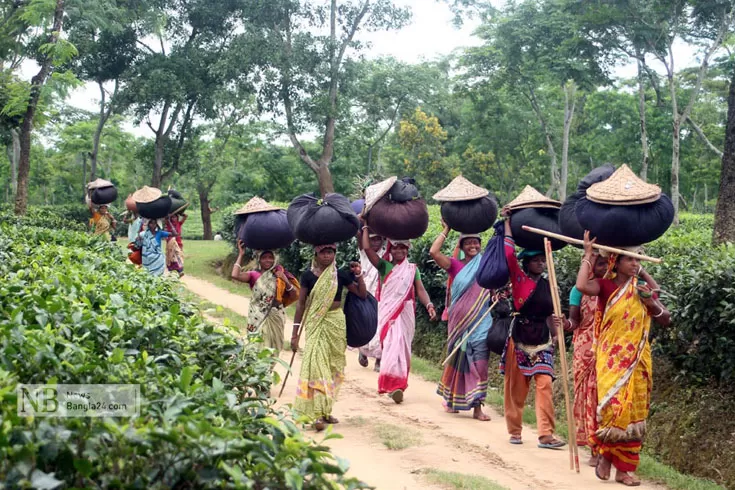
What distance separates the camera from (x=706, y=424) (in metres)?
6.89

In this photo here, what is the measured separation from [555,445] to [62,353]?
4.99m

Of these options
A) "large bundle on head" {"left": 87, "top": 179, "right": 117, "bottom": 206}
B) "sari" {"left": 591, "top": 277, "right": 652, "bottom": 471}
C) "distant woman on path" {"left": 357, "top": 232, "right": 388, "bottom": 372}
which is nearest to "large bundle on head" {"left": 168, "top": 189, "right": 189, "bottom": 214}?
"large bundle on head" {"left": 87, "top": 179, "right": 117, "bottom": 206}

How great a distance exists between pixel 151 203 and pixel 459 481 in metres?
8.61

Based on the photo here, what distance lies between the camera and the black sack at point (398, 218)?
909 cm

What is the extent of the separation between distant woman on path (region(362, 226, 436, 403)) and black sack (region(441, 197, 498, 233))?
3.44 feet

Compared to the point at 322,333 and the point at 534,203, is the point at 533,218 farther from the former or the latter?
the point at 322,333

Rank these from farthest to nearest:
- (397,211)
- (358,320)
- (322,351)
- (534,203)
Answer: (397,211), (358,320), (322,351), (534,203)

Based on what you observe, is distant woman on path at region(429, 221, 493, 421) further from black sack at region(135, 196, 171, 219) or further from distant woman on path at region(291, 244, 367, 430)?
black sack at region(135, 196, 171, 219)

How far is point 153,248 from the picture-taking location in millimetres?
13773

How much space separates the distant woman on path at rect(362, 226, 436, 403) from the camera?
30.2ft

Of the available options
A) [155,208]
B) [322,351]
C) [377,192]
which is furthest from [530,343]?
[155,208]

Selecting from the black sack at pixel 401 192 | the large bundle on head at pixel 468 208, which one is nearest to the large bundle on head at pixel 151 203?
the black sack at pixel 401 192

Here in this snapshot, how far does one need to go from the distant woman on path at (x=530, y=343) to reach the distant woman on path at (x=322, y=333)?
1.56 m

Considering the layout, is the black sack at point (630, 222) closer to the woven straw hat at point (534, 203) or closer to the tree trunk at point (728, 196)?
the woven straw hat at point (534, 203)
